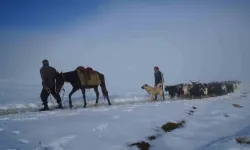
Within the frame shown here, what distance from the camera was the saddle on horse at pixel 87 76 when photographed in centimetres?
1297

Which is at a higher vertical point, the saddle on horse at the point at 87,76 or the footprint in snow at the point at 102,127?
the saddle on horse at the point at 87,76

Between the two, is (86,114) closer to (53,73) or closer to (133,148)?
(133,148)

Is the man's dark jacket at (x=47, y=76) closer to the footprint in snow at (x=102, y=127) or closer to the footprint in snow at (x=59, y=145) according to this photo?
the footprint in snow at (x=102, y=127)

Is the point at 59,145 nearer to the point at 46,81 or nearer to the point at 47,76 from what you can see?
the point at 46,81

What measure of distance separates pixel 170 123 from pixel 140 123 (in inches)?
51.1

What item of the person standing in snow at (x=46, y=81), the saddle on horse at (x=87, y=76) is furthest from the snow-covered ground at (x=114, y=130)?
the saddle on horse at (x=87, y=76)

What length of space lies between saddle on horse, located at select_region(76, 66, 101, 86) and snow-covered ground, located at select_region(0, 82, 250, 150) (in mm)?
3097

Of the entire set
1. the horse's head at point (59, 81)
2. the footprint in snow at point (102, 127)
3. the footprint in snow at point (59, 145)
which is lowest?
the footprint in snow at point (59, 145)

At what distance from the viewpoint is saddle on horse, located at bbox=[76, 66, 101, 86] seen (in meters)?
13.0

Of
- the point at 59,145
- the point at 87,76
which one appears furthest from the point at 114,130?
the point at 87,76

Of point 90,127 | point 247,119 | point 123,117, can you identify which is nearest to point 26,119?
point 90,127

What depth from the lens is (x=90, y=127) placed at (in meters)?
8.27

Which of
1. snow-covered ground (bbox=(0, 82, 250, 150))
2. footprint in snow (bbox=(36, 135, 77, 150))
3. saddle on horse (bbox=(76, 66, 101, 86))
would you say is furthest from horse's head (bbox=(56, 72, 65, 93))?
footprint in snow (bbox=(36, 135, 77, 150))

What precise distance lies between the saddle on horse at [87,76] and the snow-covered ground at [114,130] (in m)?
3.10
